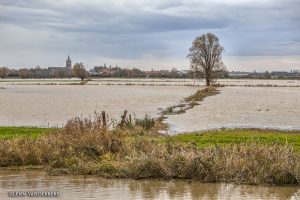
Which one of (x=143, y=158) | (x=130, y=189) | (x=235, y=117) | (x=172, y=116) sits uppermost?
(x=143, y=158)

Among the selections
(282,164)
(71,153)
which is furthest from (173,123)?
(282,164)

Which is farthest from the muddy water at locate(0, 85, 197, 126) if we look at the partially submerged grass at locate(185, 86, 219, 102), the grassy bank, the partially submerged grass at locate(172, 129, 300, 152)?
the grassy bank

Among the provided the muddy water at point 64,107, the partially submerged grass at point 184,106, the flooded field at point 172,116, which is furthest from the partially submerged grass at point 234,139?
the partially submerged grass at point 184,106

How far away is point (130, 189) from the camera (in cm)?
1347

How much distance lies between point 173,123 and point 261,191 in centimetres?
2311

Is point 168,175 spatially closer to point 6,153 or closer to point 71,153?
point 71,153

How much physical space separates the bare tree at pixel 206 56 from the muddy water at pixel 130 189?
333 feet

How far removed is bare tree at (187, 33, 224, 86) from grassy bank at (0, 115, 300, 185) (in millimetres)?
98296

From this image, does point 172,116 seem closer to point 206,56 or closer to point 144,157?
point 144,157

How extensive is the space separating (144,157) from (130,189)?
6.03 ft

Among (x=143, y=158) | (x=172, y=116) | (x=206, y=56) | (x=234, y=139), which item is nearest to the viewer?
(x=143, y=158)

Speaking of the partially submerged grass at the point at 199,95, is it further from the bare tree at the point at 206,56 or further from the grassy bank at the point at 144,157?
the grassy bank at the point at 144,157

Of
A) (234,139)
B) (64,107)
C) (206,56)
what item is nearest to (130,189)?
(234,139)

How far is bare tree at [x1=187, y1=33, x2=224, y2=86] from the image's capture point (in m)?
116
